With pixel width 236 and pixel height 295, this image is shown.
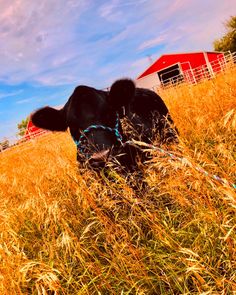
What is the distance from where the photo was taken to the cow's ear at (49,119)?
4.22 m

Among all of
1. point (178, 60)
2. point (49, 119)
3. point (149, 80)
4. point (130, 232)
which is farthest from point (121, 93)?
point (178, 60)

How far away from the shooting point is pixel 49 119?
4.27 meters

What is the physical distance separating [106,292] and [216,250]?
29.7 inches

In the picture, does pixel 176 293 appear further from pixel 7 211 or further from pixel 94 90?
pixel 94 90

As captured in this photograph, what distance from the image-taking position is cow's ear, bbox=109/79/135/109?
3.72 meters

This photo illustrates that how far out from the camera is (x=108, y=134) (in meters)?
3.47

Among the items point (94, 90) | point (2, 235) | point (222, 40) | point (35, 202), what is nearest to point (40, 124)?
point (94, 90)

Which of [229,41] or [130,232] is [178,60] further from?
[130,232]

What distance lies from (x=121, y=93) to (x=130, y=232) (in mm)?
1847

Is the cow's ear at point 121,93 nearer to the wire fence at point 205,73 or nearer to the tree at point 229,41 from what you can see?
the wire fence at point 205,73

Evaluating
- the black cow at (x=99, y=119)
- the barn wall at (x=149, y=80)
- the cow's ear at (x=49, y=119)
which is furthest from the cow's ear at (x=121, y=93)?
the barn wall at (x=149, y=80)

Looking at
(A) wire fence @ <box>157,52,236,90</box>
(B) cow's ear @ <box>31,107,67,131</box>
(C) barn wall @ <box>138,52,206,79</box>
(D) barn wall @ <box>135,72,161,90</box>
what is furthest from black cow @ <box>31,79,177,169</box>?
(C) barn wall @ <box>138,52,206,79</box>

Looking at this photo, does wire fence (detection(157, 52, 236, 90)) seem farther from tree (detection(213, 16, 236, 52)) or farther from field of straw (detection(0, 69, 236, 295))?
tree (detection(213, 16, 236, 52))

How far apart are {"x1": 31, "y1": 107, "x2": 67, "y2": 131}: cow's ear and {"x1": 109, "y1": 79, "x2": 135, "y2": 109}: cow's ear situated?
89 cm
